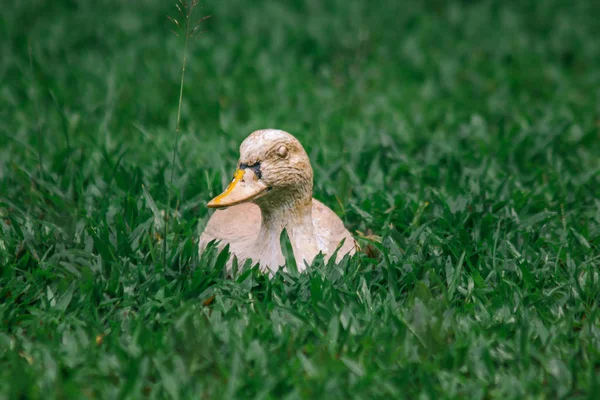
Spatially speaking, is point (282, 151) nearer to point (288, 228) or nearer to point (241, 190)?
point (241, 190)

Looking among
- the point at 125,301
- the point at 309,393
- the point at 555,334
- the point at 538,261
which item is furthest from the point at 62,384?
the point at 538,261

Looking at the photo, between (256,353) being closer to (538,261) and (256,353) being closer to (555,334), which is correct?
(555,334)

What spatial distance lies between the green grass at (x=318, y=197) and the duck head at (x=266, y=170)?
14.0 inches

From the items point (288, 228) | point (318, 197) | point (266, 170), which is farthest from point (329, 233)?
point (318, 197)

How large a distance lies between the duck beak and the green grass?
13.5 inches

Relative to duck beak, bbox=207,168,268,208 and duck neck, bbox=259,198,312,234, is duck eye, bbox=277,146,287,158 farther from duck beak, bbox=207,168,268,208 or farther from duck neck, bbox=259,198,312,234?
duck neck, bbox=259,198,312,234

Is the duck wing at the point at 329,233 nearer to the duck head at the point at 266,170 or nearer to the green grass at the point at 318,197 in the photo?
the green grass at the point at 318,197

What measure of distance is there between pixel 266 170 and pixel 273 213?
254 mm

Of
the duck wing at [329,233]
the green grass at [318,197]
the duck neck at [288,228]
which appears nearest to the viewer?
the green grass at [318,197]

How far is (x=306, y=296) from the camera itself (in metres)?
3.29

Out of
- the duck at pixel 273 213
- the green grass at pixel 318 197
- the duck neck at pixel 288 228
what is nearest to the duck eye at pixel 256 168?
the duck at pixel 273 213

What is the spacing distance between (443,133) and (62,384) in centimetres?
325

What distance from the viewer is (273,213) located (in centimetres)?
341

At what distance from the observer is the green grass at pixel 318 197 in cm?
284
